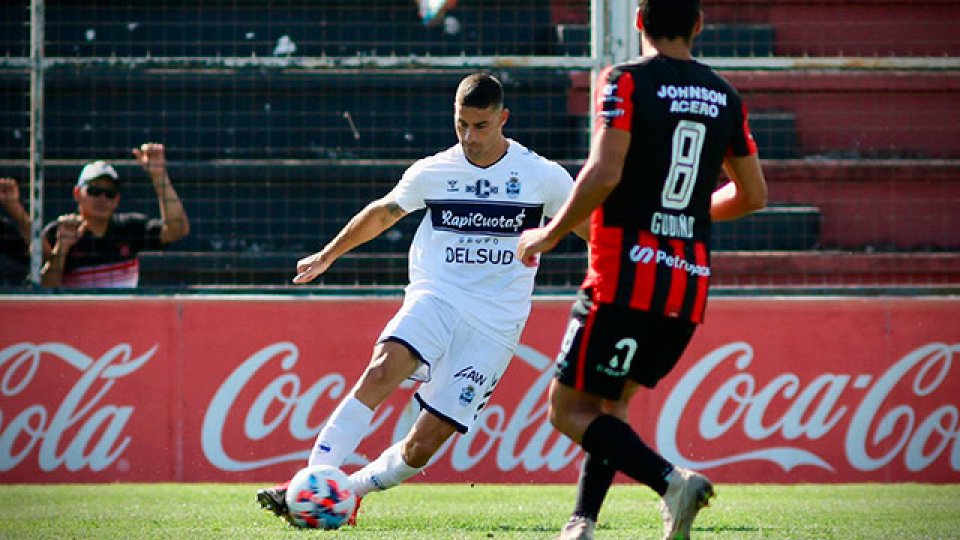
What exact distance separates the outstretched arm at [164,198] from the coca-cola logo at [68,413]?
0.77 meters

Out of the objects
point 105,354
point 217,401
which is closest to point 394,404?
point 217,401

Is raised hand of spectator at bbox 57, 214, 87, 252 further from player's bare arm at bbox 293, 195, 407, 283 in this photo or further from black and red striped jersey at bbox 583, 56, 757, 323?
black and red striped jersey at bbox 583, 56, 757, 323

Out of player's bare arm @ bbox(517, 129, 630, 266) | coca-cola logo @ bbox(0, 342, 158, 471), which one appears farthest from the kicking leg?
coca-cola logo @ bbox(0, 342, 158, 471)

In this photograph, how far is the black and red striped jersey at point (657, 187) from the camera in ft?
16.0

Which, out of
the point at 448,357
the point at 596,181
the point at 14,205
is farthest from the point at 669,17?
the point at 14,205

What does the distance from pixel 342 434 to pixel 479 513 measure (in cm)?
145

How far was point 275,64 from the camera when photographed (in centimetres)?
1001

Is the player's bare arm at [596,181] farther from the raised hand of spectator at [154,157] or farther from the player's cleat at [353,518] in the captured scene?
the raised hand of spectator at [154,157]

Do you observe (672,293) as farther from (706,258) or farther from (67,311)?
(67,311)

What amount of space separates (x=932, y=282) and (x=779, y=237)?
121 cm

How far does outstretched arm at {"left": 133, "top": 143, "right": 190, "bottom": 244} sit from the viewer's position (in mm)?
10016

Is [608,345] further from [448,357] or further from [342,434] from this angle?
[448,357]

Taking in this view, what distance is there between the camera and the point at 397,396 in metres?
9.94

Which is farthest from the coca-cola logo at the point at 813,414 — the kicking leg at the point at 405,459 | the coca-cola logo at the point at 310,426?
the kicking leg at the point at 405,459
